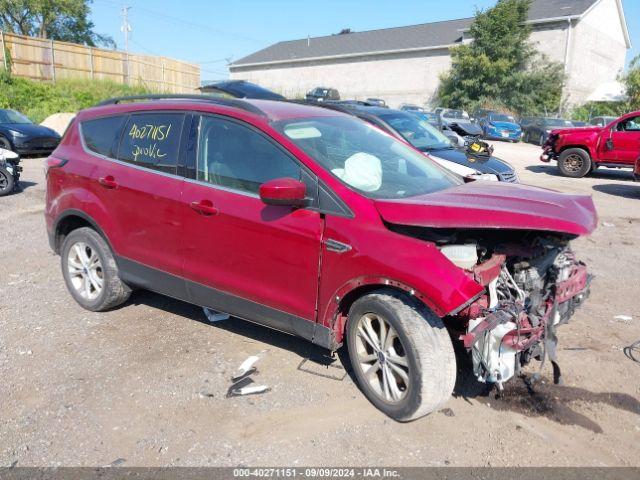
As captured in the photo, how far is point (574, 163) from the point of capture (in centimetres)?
1461

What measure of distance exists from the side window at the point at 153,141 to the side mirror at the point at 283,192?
110 centimetres

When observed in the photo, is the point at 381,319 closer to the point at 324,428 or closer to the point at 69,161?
the point at 324,428

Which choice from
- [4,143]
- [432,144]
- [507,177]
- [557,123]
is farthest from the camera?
[557,123]

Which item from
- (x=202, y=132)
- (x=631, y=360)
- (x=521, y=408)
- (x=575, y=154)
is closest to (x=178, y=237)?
(x=202, y=132)

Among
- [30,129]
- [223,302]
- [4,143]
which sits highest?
[30,129]

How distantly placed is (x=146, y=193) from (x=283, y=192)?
1.43 metres

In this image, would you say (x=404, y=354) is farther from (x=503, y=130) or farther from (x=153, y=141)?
(x=503, y=130)

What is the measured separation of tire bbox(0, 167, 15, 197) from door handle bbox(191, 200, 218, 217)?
8148mm

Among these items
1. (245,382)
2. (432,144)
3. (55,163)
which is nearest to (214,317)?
(245,382)

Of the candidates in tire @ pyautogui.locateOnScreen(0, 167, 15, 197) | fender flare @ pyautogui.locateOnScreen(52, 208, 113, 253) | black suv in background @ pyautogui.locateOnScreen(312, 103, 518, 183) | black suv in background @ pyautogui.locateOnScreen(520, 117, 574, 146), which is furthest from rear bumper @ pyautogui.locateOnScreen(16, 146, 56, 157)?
black suv in background @ pyautogui.locateOnScreen(520, 117, 574, 146)

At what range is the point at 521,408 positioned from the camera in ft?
11.4

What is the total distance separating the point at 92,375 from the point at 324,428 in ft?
5.67

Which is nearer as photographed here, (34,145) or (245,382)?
(245,382)

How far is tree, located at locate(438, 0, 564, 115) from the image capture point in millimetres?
37250
